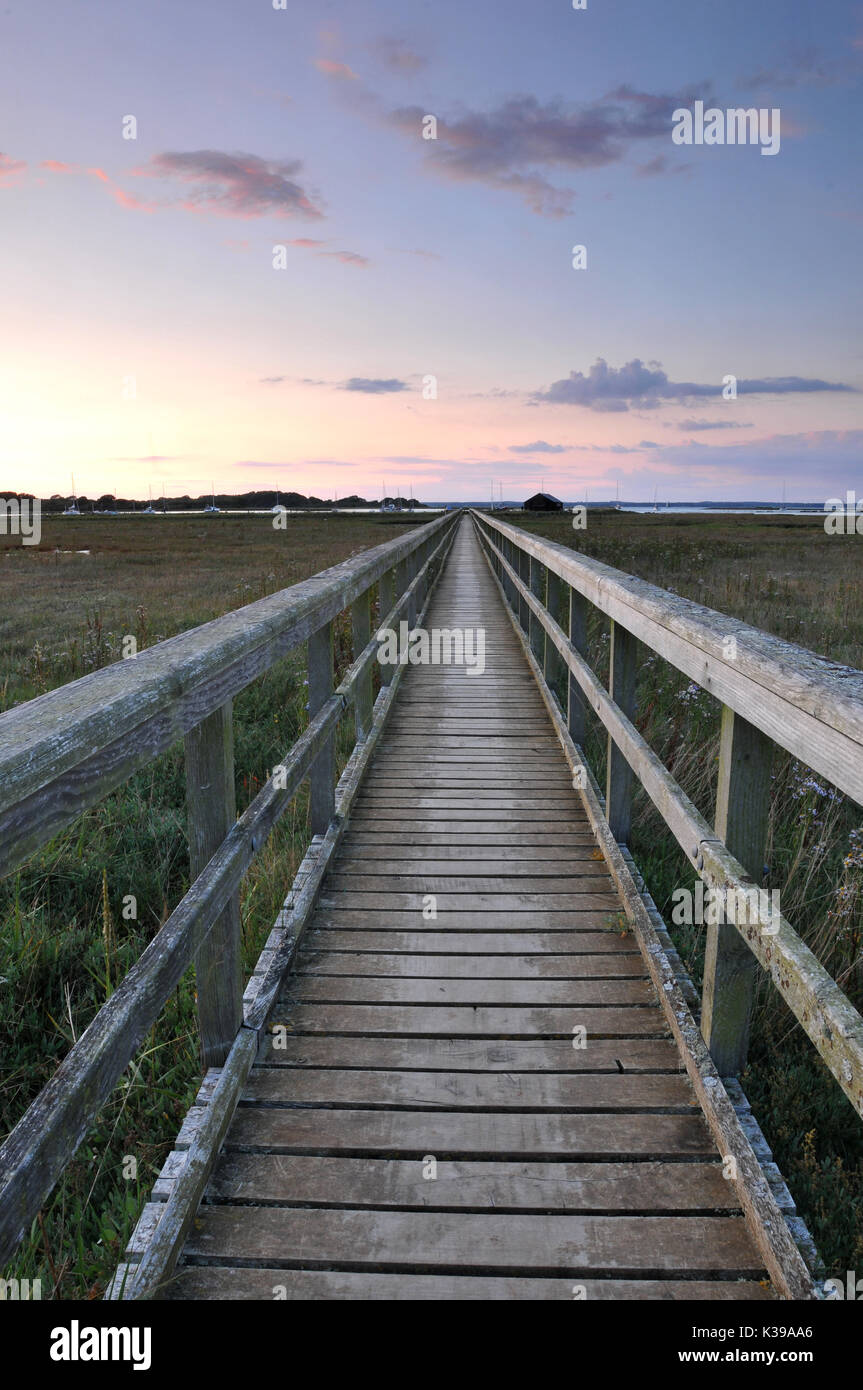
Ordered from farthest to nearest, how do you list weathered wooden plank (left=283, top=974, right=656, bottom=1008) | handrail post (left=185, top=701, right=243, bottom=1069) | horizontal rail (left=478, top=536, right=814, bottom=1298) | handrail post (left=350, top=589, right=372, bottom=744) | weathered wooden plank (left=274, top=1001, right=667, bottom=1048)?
1. handrail post (left=350, top=589, right=372, bottom=744)
2. weathered wooden plank (left=283, top=974, right=656, bottom=1008)
3. weathered wooden plank (left=274, top=1001, right=667, bottom=1048)
4. handrail post (left=185, top=701, right=243, bottom=1069)
5. horizontal rail (left=478, top=536, right=814, bottom=1298)

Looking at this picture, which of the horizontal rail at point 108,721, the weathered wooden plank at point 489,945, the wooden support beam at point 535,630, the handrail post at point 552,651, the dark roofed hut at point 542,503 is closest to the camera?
the horizontal rail at point 108,721

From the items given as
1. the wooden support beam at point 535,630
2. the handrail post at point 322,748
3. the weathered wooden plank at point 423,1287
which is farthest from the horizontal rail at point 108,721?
the wooden support beam at point 535,630

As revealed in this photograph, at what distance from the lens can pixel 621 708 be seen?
3686mm

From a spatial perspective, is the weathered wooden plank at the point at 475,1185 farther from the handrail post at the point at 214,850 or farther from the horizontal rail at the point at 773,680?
the horizontal rail at the point at 773,680

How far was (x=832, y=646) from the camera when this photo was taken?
9883 mm

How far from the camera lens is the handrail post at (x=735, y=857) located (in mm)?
2057

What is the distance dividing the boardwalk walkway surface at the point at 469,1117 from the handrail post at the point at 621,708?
214mm

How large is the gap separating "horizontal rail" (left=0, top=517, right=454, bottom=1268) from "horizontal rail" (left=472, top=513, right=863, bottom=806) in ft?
3.97

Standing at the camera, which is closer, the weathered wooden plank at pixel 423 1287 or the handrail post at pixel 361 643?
the weathered wooden plank at pixel 423 1287

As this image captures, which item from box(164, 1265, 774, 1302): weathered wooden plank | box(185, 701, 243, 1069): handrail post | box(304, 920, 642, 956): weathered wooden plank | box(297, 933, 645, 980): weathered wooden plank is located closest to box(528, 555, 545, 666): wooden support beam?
box(304, 920, 642, 956): weathered wooden plank

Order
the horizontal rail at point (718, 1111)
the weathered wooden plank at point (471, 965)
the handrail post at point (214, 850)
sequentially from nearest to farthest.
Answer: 1. the horizontal rail at point (718, 1111)
2. the handrail post at point (214, 850)
3. the weathered wooden plank at point (471, 965)

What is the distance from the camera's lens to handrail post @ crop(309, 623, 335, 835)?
3.58 metres

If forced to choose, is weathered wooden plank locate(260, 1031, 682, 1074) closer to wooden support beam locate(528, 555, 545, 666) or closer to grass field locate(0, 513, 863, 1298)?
grass field locate(0, 513, 863, 1298)

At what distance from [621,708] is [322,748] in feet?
4.18
